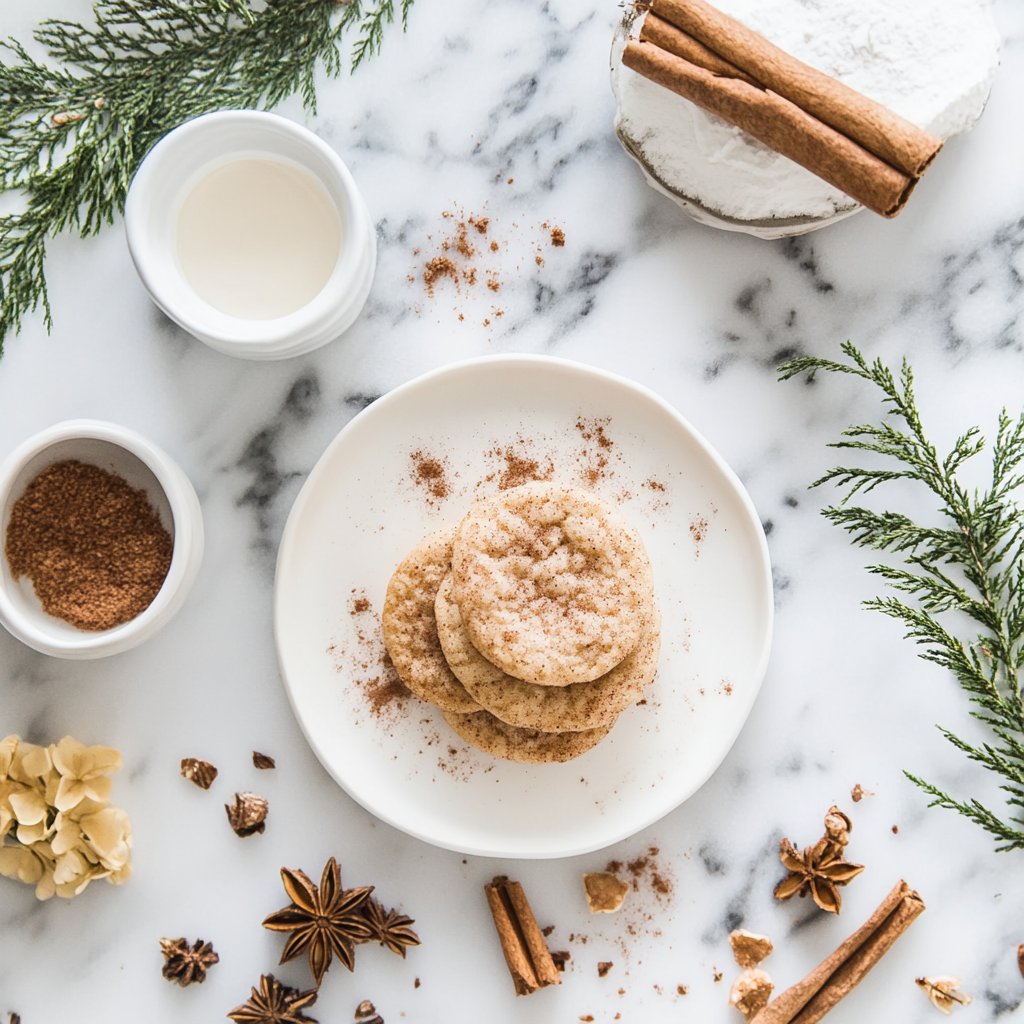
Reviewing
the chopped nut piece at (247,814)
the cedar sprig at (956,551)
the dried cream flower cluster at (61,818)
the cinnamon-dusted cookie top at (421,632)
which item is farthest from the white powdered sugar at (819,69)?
the dried cream flower cluster at (61,818)

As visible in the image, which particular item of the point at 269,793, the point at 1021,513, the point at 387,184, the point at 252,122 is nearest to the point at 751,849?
the point at 1021,513

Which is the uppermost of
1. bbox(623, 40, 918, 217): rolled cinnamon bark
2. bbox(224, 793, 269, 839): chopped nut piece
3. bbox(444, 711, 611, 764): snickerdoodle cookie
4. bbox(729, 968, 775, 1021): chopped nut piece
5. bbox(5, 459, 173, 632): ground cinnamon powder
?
bbox(623, 40, 918, 217): rolled cinnamon bark

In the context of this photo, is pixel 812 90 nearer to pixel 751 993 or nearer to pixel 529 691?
pixel 529 691

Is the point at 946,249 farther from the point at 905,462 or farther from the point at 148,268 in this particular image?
the point at 148,268

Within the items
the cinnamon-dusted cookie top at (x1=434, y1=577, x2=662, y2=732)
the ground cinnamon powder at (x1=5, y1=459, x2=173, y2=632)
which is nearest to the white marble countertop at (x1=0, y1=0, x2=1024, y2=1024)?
the ground cinnamon powder at (x1=5, y1=459, x2=173, y2=632)

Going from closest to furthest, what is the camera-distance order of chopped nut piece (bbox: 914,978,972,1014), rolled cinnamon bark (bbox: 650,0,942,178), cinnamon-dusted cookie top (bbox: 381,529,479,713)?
1. rolled cinnamon bark (bbox: 650,0,942,178)
2. cinnamon-dusted cookie top (bbox: 381,529,479,713)
3. chopped nut piece (bbox: 914,978,972,1014)

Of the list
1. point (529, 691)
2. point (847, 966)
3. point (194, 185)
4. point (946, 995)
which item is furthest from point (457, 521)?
point (946, 995)

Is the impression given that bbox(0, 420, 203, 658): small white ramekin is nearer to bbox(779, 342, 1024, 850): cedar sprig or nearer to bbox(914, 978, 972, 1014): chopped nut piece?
bbox(779, 342, 1024, 850): cedar sprig
